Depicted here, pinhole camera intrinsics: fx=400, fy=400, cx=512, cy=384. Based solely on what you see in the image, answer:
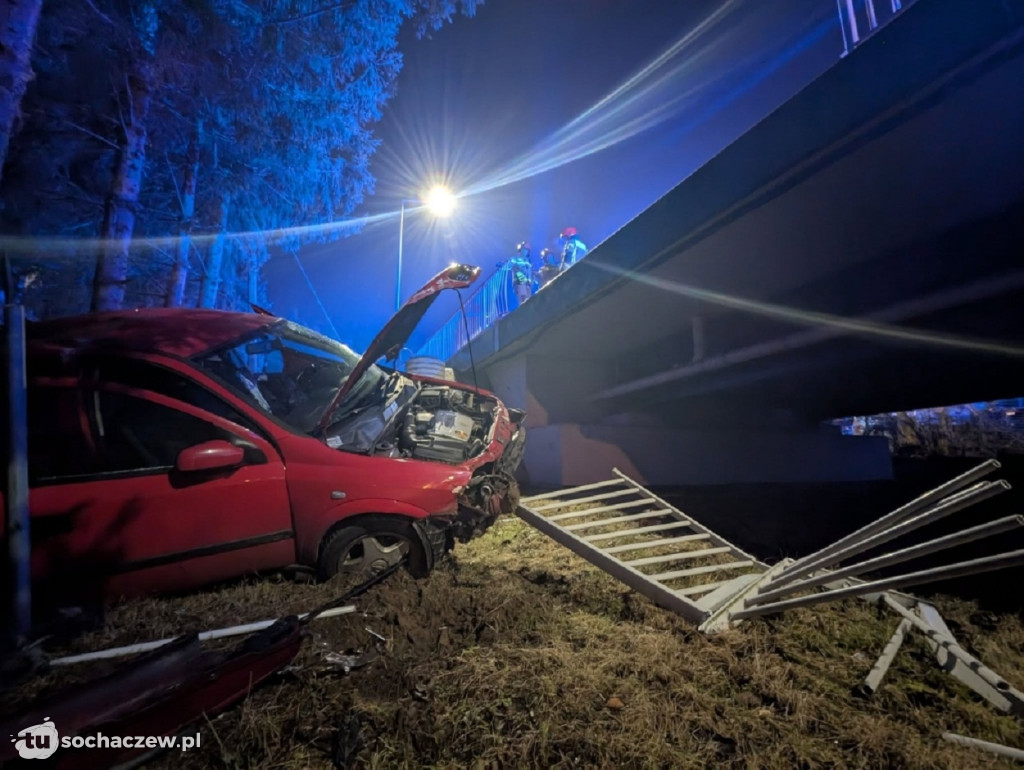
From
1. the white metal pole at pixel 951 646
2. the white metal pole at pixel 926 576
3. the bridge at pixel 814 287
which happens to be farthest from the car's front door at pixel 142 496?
the white metal pole at pixel 951 646

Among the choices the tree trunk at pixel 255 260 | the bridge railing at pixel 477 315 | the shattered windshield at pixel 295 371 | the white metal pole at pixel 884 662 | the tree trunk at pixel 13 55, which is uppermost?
the tree trunk at pixel 255 260

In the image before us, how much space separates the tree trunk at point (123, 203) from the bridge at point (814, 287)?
6.02 meters

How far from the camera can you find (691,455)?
24.8ft

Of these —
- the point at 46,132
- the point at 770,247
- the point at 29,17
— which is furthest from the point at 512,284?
the point at 46,132

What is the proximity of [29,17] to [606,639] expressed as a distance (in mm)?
7832

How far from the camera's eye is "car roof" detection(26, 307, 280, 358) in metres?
2.93

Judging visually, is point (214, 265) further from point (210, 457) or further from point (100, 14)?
point (210, 457)

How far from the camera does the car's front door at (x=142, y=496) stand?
2477 mm

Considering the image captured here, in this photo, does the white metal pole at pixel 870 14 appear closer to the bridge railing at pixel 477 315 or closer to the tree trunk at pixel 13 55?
the bridge railing at pixel 477 315

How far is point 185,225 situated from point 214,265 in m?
1.85

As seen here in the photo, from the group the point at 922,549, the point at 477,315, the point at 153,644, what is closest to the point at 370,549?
the point at 153,644

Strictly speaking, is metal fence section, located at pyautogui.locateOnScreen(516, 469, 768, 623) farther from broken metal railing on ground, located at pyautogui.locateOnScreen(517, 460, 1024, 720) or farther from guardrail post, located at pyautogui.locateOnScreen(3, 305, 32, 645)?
guardrail post, located at pyautogui.locateOnScreen(3, 305, 32, 645)

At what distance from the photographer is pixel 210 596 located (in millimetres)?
2732

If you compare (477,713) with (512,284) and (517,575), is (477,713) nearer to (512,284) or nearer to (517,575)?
(517,575)
